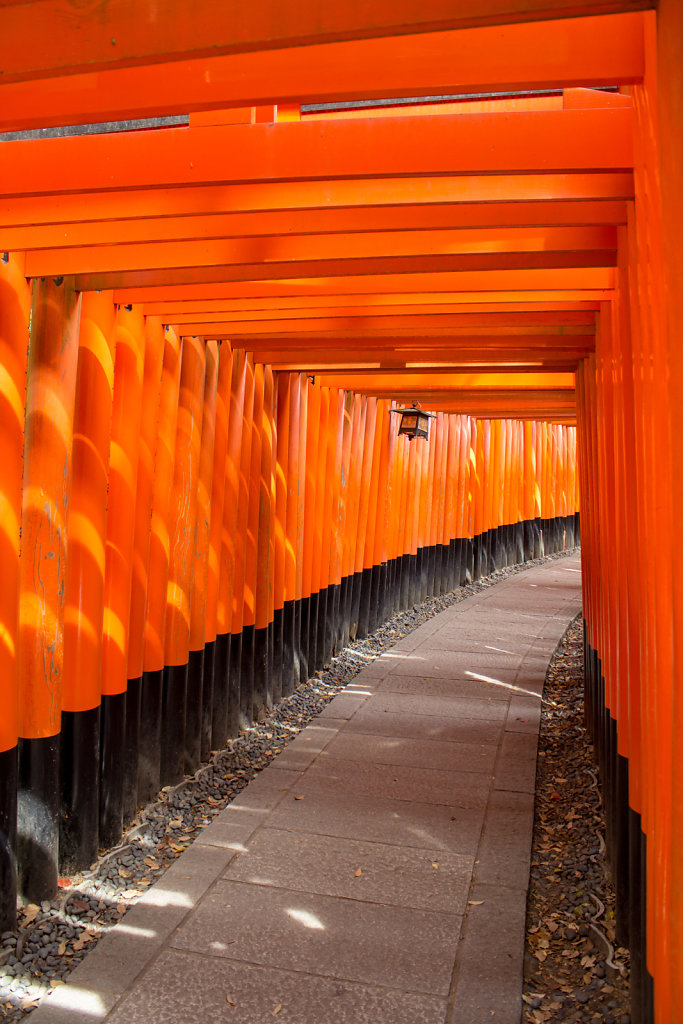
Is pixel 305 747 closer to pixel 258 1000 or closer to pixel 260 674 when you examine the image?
pixel 260 674

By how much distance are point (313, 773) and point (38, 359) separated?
3182 mm

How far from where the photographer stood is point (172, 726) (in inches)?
201

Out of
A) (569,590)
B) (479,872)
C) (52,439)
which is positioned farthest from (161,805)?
(569,590)

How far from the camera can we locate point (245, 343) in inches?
224

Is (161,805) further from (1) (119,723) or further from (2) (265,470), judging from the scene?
(2) (265,470)

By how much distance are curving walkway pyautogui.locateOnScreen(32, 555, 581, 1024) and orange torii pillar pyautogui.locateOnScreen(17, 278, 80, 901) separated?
0.60 metres

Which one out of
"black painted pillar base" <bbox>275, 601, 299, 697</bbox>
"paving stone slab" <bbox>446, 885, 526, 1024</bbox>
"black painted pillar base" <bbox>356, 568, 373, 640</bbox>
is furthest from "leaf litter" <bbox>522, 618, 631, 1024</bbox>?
"black painted pillar base" <bbox>356, 568, 373, 640</bbox>

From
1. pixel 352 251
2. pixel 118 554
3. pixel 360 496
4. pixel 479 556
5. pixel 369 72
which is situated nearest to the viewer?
pixel 369 72

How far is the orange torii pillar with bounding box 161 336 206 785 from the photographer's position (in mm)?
5004

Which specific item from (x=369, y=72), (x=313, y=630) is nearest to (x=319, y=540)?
(x=313, y=630)

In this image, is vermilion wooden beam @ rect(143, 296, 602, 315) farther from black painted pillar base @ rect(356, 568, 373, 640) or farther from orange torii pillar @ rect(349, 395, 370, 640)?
black painted pillar base @ rect(356, 568, 373, 640)

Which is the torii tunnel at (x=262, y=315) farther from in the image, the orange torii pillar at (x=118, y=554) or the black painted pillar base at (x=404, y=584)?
the black painted pillar base at (x=404, y=584)

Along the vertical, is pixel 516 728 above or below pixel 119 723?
below

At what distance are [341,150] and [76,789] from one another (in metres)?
3.18
